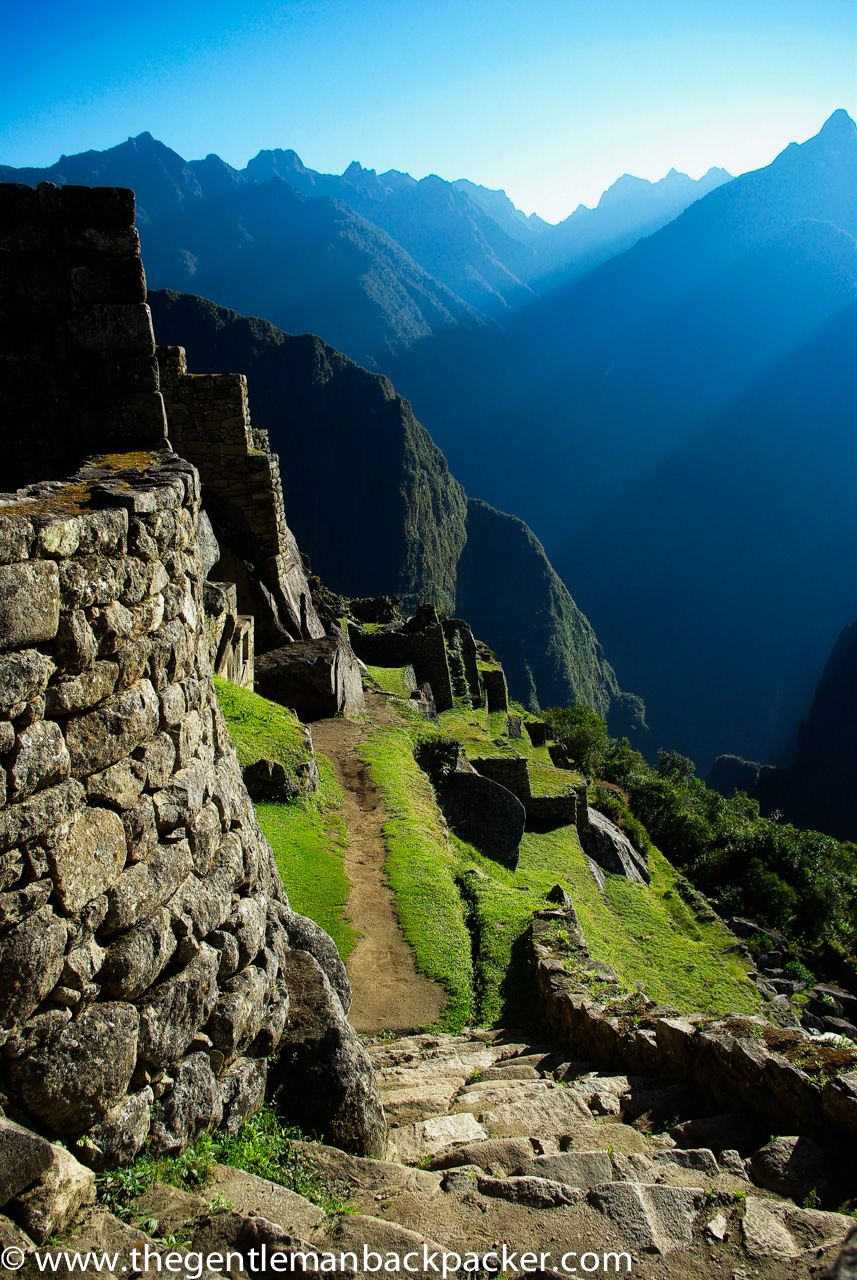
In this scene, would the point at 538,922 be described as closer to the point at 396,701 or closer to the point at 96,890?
the point at 96,890

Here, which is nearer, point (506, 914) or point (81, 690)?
point (81, 690)

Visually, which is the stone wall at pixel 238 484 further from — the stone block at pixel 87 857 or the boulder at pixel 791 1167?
the boulder at pixel 791 1167

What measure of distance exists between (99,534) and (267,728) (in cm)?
880

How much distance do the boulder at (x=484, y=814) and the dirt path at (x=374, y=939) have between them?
1935 mm

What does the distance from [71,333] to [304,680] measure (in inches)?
409

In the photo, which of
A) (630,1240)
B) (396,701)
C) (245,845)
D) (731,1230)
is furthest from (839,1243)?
(396,701)

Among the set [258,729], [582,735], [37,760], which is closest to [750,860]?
[582,735]

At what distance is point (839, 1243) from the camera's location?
128 inches

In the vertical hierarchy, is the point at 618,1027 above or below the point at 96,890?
below

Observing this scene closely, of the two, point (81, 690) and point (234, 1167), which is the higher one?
point (81, 690)

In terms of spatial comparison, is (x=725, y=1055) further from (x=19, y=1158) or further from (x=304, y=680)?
(x=304, y=680)

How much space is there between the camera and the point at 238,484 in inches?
629

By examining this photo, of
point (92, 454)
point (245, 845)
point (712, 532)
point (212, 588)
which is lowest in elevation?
point (245, 845)

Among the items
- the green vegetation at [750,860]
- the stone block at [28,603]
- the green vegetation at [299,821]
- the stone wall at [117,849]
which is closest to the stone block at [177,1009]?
the stone wall at [117,849]
